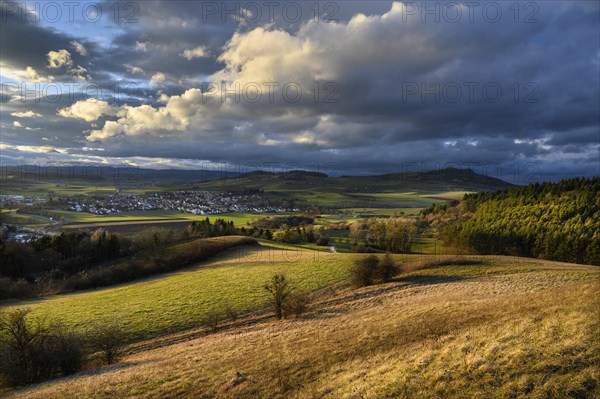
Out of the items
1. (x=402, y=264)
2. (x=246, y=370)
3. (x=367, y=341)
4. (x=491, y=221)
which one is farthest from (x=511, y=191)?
(x=246, y=370)

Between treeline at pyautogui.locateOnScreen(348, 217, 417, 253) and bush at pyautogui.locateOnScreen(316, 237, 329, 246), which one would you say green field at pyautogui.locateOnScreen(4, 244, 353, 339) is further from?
bush at pyautogui.locateOnScreen(316, 237, 329, 246)

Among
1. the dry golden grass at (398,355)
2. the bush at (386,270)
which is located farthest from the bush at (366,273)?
the dry golden grass at (398,355)

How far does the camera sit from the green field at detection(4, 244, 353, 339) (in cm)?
3619

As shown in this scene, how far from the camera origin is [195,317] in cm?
3591

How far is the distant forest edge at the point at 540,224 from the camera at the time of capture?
65.2 meters

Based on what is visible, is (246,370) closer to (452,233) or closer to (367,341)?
(367,341)

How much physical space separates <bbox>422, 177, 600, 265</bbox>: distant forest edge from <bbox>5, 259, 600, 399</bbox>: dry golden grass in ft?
139

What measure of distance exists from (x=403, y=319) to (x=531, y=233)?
222 feet

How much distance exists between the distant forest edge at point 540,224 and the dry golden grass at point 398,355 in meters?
42.2

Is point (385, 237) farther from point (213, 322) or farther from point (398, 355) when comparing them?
point (398, 355)

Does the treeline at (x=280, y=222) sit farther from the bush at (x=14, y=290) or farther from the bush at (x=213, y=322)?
the bush at (x=213, y=322)

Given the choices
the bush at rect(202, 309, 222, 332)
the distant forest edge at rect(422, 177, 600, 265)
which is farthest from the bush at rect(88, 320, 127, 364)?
the distant forest edge at rect(422, 177, 600, 265)

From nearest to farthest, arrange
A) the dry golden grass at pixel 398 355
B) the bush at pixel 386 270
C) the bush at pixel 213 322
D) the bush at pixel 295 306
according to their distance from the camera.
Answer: the dry golden grass at pixel 398 355
the bush at pixel 213 322
the bush at pixel 295 306
the bush at pixel 386 270

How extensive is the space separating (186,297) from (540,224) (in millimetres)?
77629
